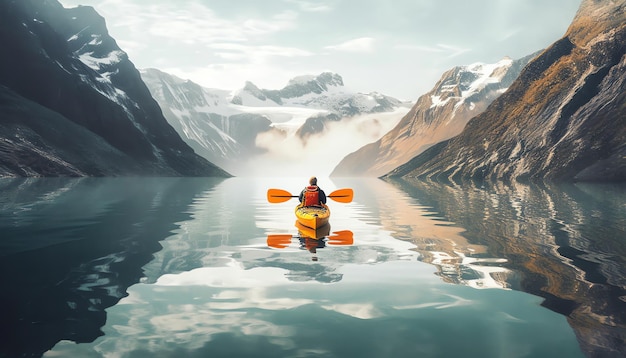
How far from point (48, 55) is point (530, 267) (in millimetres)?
193674

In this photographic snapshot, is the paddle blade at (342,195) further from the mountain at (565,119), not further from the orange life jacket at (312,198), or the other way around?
the mountain at (565,119)

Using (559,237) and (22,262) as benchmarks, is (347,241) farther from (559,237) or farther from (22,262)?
(22,262)

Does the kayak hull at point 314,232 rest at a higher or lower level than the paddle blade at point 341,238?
higher

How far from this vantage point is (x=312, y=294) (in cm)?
1355

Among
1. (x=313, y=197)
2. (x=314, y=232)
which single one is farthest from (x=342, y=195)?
(x=314, y=232)

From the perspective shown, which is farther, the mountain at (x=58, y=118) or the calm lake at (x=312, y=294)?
the mountain at (x=58, y=118)

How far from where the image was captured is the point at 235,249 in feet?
70.7

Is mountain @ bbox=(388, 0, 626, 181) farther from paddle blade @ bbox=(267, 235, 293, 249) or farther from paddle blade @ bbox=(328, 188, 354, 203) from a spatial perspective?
paddle blade @ bbox=(267, 235, 293, 249)

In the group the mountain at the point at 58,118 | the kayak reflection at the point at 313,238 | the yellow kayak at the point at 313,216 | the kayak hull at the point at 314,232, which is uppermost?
the mountain at the point at 58,118

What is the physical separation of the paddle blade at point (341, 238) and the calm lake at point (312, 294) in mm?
218

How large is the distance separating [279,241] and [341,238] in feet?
11.2

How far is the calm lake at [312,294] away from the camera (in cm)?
986

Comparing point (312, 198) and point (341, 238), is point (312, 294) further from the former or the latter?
point (312, 198)

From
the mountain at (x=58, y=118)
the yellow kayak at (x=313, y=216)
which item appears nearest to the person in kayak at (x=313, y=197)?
the yellow kayak at (x=313, y=216)
